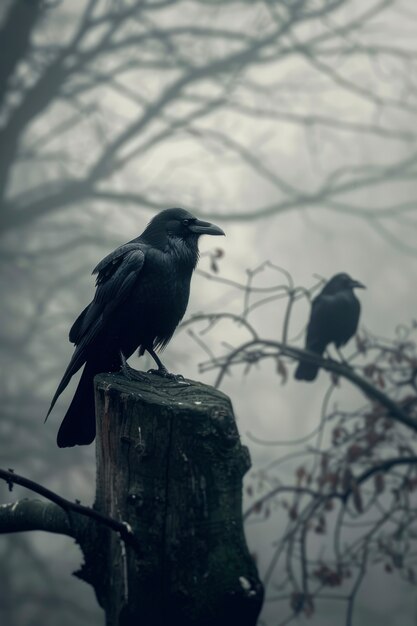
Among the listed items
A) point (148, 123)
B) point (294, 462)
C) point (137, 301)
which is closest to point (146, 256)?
point (137, 301)

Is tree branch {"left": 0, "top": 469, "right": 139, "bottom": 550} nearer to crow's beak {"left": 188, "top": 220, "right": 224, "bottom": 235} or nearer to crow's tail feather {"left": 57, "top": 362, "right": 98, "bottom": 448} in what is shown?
crow's tail feather {"left": 57, "top": 362, "right": 98, "bottom": 448}

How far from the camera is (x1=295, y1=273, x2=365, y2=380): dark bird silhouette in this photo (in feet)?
19.5

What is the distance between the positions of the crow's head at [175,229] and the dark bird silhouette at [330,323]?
2.55 meters

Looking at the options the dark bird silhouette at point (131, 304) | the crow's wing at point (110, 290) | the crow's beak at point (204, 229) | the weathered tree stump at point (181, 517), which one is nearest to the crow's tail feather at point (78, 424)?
the dark bird silhouette at point (131, 304)

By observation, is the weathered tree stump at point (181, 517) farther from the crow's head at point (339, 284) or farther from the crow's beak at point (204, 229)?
the crow's head at point (339, 284)

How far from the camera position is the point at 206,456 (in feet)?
6.70

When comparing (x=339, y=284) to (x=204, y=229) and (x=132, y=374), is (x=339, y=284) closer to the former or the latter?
(x=204, y=229)

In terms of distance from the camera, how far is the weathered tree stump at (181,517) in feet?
6.52

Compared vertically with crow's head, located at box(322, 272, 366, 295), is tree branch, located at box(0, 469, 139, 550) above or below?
below

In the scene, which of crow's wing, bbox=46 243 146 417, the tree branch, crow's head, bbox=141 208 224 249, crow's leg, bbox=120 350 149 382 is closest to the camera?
the tree branch

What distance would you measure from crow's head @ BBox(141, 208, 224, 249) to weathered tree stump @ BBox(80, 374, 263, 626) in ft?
4.63

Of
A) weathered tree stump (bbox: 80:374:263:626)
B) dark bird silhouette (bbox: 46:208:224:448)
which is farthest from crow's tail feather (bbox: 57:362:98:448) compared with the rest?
weathered tree stump (bbox: 80:374:263:626)

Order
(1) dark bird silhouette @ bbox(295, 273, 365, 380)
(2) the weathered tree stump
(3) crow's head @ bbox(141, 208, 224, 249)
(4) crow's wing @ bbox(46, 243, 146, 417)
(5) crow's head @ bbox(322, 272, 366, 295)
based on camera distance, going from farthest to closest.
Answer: (5) crow's head @ bbox(322, 272, 366, 295), (1) dark bird silhouette @ bbox(295, 273, 365, 380), (3) crow's head @ bbox(141, 208, 224, 249), (4) crow's wing @ bbox(46, 243, 146, 417), (2) the weathered tree stump

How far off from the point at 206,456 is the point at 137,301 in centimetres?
129
